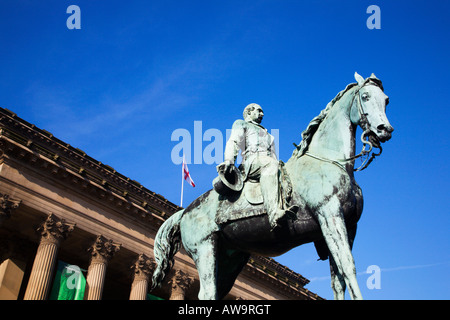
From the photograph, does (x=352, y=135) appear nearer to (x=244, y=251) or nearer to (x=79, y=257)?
(x=244, y=251)

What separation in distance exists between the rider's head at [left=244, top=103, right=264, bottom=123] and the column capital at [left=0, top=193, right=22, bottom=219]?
78.3ft

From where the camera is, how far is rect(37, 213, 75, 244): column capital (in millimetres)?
29812

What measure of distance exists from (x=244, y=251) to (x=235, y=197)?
799 millimetres

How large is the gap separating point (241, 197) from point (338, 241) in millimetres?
1613

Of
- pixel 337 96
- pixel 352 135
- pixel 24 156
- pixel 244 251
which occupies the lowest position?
pixel 244 251

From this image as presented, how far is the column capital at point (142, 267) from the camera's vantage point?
3412 cm

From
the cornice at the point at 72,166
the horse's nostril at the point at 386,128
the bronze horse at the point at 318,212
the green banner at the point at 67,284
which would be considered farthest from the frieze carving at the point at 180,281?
the horse's nostril at the point at 386,128

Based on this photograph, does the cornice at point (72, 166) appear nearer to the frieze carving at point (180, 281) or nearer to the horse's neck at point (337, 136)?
the frieze carving at point (180, 281)

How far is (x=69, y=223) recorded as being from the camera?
31312 mm

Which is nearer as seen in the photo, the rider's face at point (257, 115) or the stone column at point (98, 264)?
the rider's face at point (257, 115)

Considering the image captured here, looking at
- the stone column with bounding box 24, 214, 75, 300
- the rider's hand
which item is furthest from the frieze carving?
the rider's hand

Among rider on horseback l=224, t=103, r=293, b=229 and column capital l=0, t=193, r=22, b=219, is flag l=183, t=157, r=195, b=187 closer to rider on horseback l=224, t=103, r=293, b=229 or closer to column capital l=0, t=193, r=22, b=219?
column capital l=0, t=193, r=22, b=219
